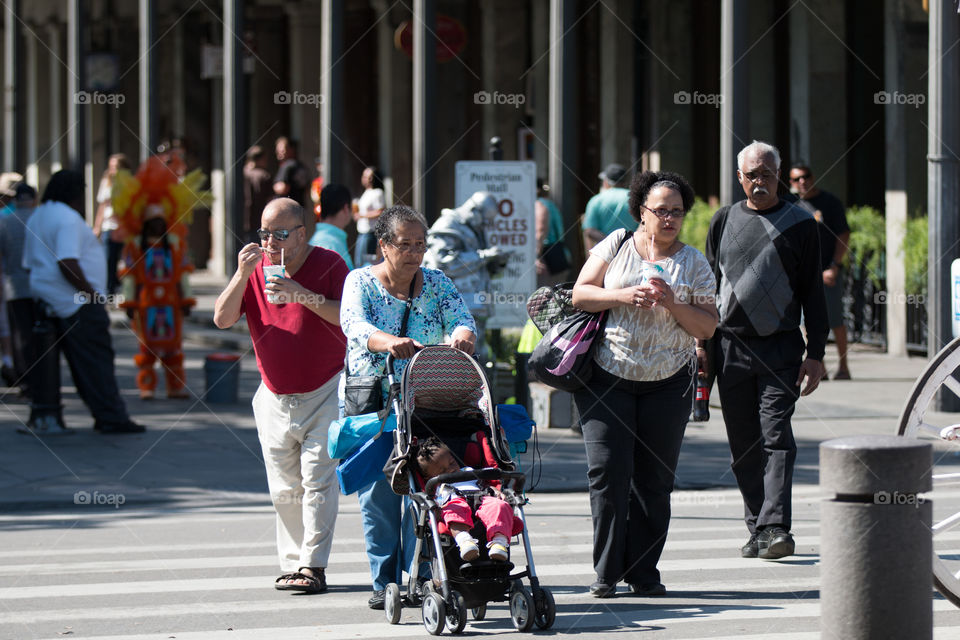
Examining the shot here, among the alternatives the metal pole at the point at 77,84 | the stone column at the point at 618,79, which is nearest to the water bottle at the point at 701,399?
the stone column at the point at 618,79

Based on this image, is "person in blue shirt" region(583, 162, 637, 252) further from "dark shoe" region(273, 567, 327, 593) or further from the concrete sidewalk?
"dark shoe" region(273, 567, 327, 593)

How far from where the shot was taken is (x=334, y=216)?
946cm

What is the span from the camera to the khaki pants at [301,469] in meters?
7.39

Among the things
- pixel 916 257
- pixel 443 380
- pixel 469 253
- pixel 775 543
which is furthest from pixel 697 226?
pixel 443 380

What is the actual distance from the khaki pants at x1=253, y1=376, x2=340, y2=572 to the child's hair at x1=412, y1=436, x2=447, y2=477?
2.85 feet

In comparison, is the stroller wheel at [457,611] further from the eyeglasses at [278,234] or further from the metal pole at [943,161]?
the metal pole at [943,161]

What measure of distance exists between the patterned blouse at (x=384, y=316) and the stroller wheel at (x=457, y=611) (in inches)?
39.9

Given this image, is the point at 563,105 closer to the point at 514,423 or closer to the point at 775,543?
the point at 775,543

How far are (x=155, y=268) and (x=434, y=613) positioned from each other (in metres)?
8.44

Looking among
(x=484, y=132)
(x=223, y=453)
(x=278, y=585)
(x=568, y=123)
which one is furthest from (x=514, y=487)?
(x=484, y=132)

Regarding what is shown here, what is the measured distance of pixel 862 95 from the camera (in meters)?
19.1

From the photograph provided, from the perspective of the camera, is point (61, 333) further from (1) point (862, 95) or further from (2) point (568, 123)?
(1) point (862, 95)

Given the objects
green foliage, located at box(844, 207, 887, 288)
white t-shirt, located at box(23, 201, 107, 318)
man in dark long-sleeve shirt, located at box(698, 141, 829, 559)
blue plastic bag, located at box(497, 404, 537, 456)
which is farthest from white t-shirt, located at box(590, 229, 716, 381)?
green foliage, located at box(844, 207, 887, 288)

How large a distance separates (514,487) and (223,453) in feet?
18.9
